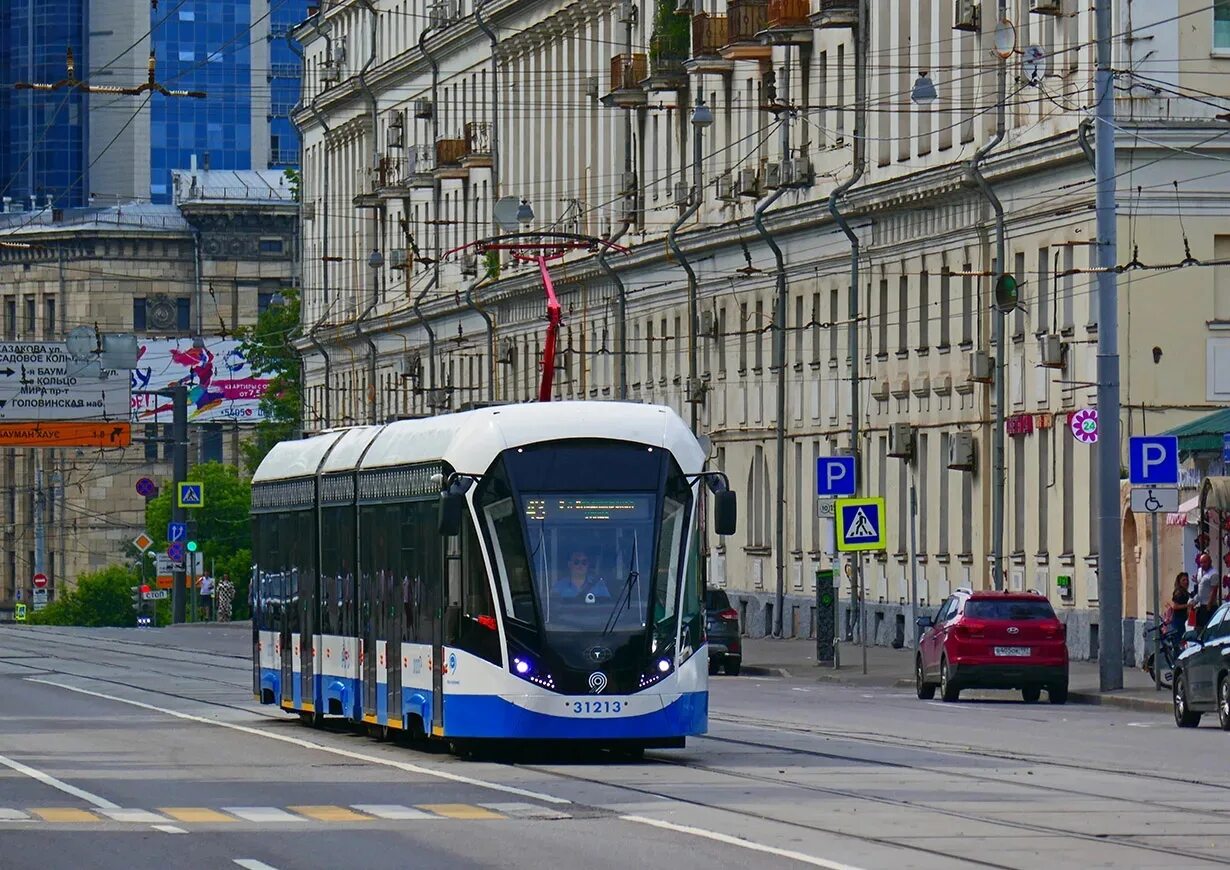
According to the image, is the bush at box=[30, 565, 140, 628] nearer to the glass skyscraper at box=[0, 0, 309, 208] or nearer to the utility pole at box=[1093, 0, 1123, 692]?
the glass skyscraper at box=[0, 0, 309, 208]

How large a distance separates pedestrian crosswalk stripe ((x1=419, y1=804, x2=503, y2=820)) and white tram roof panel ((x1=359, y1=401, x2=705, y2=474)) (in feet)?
16.5

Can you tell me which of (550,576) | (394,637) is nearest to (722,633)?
(394,637)

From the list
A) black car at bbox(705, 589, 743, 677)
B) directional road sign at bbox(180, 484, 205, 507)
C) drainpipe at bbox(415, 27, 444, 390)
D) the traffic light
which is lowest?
black car at bbox(705, 589, 743, 677)

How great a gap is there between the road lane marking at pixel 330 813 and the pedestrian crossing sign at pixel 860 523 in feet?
84.5

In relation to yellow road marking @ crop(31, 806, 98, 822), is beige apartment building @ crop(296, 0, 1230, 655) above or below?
above

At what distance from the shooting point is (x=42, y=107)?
567ft

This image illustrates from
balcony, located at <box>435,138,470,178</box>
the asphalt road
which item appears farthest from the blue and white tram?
balcony, located at <box>435,138,470,178</box>

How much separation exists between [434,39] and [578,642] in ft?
215

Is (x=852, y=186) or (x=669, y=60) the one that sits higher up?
(x=669, y=60)

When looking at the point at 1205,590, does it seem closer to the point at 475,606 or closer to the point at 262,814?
the point at 475,606

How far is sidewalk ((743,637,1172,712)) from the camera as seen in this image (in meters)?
36.6

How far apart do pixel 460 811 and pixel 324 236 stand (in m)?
84.4

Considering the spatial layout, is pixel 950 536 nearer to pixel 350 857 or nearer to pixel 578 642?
pixel 578 642

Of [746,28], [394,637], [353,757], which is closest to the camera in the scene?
[353,757]
